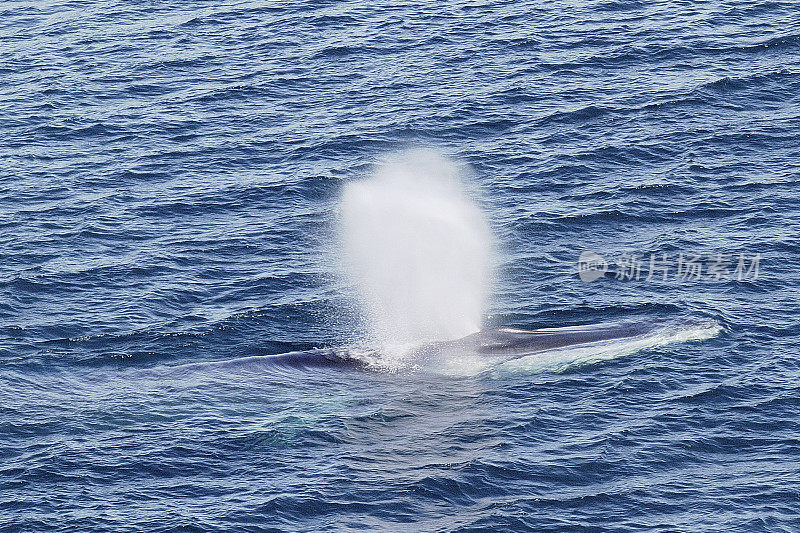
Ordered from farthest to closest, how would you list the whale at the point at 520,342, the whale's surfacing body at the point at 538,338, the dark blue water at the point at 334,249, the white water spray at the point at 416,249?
1. the white water spray at the point at 416,249
2. the whale's surfacing body at the point at 538,338
3. the whale at the point at 520,342
4. the dark blue water at the point at 334,249

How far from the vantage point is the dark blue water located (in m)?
61.7

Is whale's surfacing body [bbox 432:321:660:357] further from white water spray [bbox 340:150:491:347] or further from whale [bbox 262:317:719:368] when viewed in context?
white water spray [bbox 340:150:491:347]

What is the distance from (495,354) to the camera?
243 ft

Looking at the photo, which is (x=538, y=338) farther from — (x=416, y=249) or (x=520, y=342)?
(x=416, y=249)

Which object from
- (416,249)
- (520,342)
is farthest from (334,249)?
(520,342)

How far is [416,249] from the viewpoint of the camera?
288 feet

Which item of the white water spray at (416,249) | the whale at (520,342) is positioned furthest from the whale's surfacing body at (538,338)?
the white water spray at (416,249)

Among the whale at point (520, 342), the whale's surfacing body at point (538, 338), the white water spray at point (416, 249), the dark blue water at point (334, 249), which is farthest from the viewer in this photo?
the white water spray at point (416, 249)

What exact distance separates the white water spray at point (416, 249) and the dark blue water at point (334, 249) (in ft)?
5.48

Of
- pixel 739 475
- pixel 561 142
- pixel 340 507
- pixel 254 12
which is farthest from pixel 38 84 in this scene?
pixel 739 475

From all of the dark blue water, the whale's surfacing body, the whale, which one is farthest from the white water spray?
the whale's surfacing body

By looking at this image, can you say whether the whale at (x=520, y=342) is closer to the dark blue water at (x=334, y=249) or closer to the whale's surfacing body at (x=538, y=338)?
the whale's surfacing body at (x=538, y=338)

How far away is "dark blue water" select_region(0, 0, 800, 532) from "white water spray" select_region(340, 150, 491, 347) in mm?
1669

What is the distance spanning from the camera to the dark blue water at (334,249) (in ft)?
202
